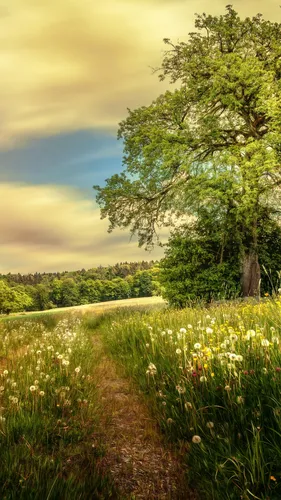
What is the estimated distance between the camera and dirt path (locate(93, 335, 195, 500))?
2.98m

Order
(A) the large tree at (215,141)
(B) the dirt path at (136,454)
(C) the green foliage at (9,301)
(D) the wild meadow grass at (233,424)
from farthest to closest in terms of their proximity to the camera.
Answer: (C) the green foliage at (9,301) → (A) the large tree at (215,141) → (B) the dirt path at (136,454) → (D) the wild meadow grass at (233,424)

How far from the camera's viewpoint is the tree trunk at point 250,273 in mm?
18156

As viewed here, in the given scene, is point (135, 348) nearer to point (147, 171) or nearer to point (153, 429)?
point (153, 429)

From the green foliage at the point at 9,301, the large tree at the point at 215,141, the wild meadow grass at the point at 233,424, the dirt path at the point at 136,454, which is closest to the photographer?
the wild meadow grass at the point at 233,424

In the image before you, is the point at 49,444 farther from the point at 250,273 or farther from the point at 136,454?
the point at 250,273

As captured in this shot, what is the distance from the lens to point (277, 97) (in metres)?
15.5

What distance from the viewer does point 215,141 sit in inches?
712

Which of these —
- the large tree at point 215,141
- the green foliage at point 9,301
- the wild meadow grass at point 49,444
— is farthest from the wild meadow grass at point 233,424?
the green foliage at point 9,301

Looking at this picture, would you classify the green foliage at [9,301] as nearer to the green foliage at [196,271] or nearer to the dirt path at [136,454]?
the green foliage at [196,271]

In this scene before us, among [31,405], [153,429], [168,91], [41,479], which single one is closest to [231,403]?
[153,429]

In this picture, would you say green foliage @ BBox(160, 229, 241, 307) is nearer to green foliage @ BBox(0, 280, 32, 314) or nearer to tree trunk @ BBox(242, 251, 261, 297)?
tree trunk @ BBox(242, 251, 261, 297)

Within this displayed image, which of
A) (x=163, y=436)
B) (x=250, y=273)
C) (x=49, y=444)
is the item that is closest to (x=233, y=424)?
(x=163, y=436)

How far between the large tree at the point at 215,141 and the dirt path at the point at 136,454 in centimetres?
1146

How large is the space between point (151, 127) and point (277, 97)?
6.92 m
